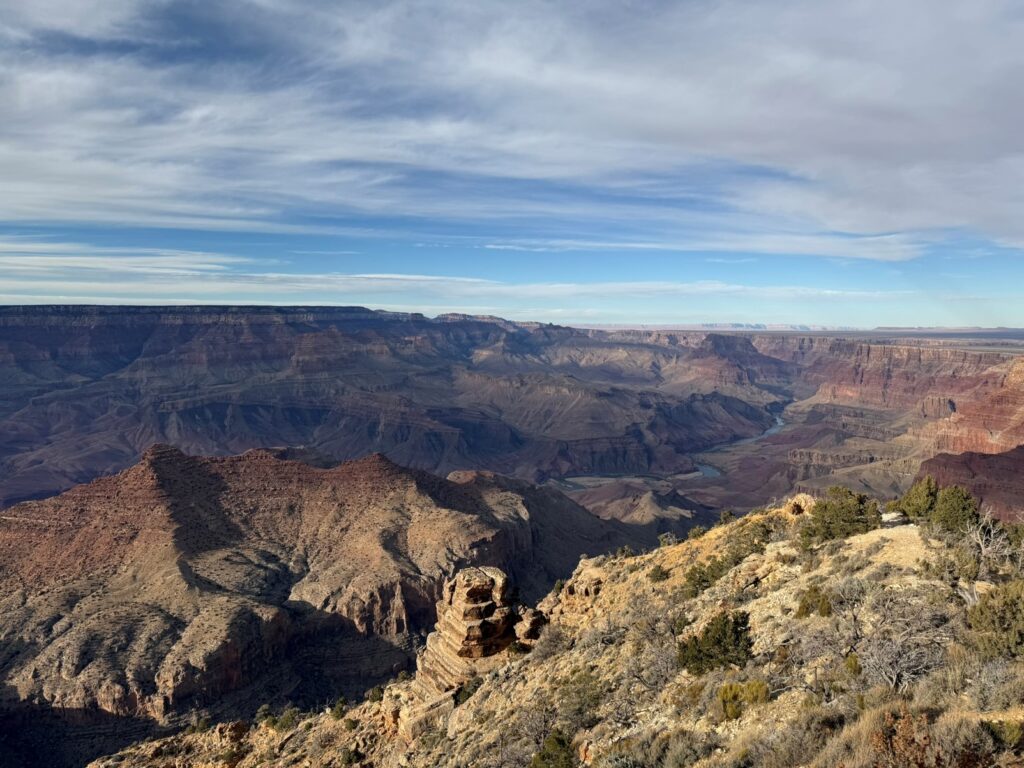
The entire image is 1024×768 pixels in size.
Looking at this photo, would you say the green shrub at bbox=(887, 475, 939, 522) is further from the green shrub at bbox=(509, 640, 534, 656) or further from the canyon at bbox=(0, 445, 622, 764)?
the canyon at bbox=(0, 445, 622, 764)

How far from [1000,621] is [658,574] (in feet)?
64.5

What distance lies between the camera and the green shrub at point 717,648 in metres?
21.2

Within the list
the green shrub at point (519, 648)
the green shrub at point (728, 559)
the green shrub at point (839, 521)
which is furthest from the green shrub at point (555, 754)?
the green shrub at point (839, 521)

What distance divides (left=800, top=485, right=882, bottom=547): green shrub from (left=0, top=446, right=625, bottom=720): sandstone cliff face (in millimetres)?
54315

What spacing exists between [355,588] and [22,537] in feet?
142

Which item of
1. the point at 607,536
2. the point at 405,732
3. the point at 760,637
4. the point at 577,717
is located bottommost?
the point at 607,536

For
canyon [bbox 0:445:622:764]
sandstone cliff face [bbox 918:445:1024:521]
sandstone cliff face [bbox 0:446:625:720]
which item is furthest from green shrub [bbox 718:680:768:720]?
sandstone cliff face [bbox 918:445:1024:521]

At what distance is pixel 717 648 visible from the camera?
21.7m

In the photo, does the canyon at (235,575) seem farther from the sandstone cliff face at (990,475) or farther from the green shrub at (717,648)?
the sandstone cliff face at (990,475)

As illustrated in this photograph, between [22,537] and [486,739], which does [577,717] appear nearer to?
[486,739]

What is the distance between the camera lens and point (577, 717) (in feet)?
71.1

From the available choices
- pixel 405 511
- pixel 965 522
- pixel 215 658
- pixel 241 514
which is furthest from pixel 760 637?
pixel 241 514

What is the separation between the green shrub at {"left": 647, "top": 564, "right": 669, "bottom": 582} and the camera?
117 ft

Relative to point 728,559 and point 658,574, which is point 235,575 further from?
point 728,559
